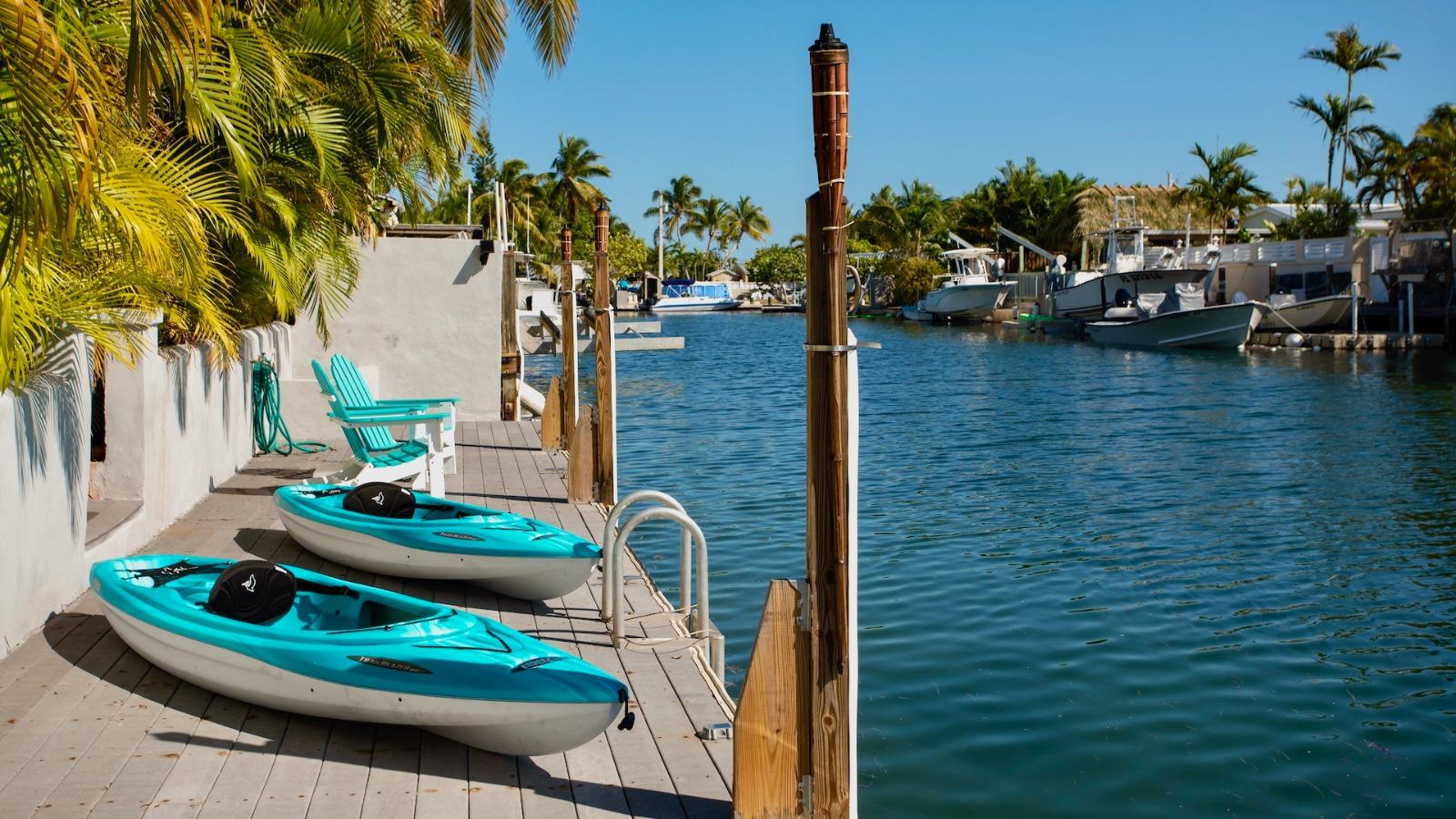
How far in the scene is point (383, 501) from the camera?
27.6 feet

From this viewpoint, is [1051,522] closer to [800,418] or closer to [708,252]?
[800,418]

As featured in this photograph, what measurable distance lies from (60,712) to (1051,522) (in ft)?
36.6

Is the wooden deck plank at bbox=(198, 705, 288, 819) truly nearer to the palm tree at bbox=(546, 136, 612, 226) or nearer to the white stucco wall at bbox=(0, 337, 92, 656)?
the white stucco wall at bbox=(0, 337, 92, 656)

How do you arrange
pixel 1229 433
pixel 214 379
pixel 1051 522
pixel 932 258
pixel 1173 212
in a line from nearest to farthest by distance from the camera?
pixel 214 379 → pixel 1051 522 → pixel 1229 433 → pixel 1173 212 → pixel 932 258

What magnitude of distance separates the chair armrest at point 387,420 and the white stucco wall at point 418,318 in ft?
20.3

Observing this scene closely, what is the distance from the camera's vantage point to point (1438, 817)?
6.97 meters

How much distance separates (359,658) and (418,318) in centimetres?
1228

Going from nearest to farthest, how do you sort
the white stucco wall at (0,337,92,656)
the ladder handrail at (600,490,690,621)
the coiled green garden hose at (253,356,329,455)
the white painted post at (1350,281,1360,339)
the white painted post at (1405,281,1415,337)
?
the white stucco wall at (0,337,92,656)
the ladder handrail at (600,490,690,621)
the coiled green garden hose at (253,356,329,455)
the white painted post at (1405,281,1415,337)
the white painted post at (1350,281,1360,339)

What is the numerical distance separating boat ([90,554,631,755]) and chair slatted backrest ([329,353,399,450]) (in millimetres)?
4923

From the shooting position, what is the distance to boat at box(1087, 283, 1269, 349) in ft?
155

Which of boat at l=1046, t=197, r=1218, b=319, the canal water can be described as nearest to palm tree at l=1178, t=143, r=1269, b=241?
boat at l=1046, t=197, r=1218, b=319

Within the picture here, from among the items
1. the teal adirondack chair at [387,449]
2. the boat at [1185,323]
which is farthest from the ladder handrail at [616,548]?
the boat at [1185,323]

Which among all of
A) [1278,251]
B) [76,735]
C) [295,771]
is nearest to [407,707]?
[295,771]

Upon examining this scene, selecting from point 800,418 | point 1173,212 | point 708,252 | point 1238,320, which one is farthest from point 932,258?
point 800,418
